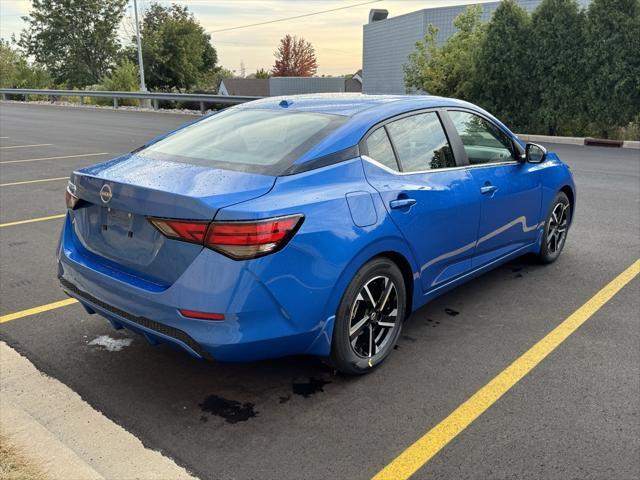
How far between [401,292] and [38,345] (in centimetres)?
233

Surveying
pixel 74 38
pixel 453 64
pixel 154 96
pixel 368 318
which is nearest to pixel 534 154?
pixel 368 318

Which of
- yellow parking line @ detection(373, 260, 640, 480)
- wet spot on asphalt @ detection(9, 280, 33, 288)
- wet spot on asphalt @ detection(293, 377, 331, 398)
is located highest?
wet spot on asphalt @ detection(9, 280, 33, 288)

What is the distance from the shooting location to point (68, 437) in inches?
116

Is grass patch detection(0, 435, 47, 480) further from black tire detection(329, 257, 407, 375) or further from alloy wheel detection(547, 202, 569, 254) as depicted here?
alloy wheel detection(547, 202, 569, 254)

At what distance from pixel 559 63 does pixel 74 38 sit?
6411 centimetres

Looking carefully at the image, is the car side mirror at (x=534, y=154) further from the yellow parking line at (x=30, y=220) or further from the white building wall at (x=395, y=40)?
the white building wall at (x=395, y=40)

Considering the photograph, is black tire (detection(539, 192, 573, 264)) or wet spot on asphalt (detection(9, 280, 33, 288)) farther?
black tire (detection(539, 192, 573, 264))

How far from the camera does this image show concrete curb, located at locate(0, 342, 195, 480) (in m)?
2.69

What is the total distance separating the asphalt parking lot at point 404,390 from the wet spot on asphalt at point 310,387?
12 mm

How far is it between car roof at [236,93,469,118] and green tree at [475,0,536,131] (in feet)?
49.0

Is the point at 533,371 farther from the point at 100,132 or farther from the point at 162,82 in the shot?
the point at 162,82

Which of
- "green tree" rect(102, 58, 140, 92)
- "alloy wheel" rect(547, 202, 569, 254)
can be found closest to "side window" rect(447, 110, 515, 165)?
"alloy wheel" rect(547, 202, 569, 254)

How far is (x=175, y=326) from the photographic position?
Answer: 2.96 metres

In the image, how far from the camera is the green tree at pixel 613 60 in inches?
637
